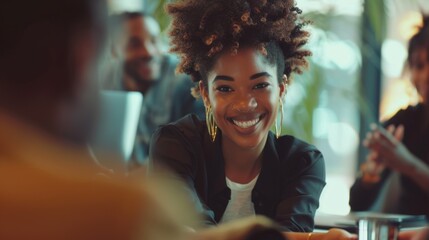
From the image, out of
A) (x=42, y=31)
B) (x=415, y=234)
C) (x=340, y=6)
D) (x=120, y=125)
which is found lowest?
(x=415, y=234)

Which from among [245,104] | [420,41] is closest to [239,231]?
[245,104]

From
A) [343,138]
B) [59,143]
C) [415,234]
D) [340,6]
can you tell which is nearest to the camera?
[59,143]

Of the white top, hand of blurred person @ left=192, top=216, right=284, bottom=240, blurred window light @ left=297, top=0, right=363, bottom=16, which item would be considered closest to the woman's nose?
the white top

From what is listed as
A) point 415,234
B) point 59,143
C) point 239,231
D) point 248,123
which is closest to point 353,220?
point 415,234

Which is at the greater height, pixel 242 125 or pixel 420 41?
pixel 420 41

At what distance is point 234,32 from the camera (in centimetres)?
120

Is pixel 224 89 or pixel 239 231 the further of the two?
pixel 224 89

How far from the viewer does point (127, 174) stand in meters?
1.32

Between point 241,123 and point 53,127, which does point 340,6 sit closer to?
point 241,123

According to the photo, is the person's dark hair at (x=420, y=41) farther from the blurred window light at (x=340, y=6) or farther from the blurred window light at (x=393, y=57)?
the blurred window light at (x=340, y=6)

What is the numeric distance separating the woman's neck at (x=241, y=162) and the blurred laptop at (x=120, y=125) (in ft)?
0.59

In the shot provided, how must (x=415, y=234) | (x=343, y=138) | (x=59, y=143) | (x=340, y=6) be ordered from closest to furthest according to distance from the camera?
(x=59, y=143) < (x=415, y=234) < (x=343, y=138) < (x=340, y=6)

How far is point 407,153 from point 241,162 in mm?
249

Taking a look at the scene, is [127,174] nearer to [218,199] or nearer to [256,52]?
[218,199]
